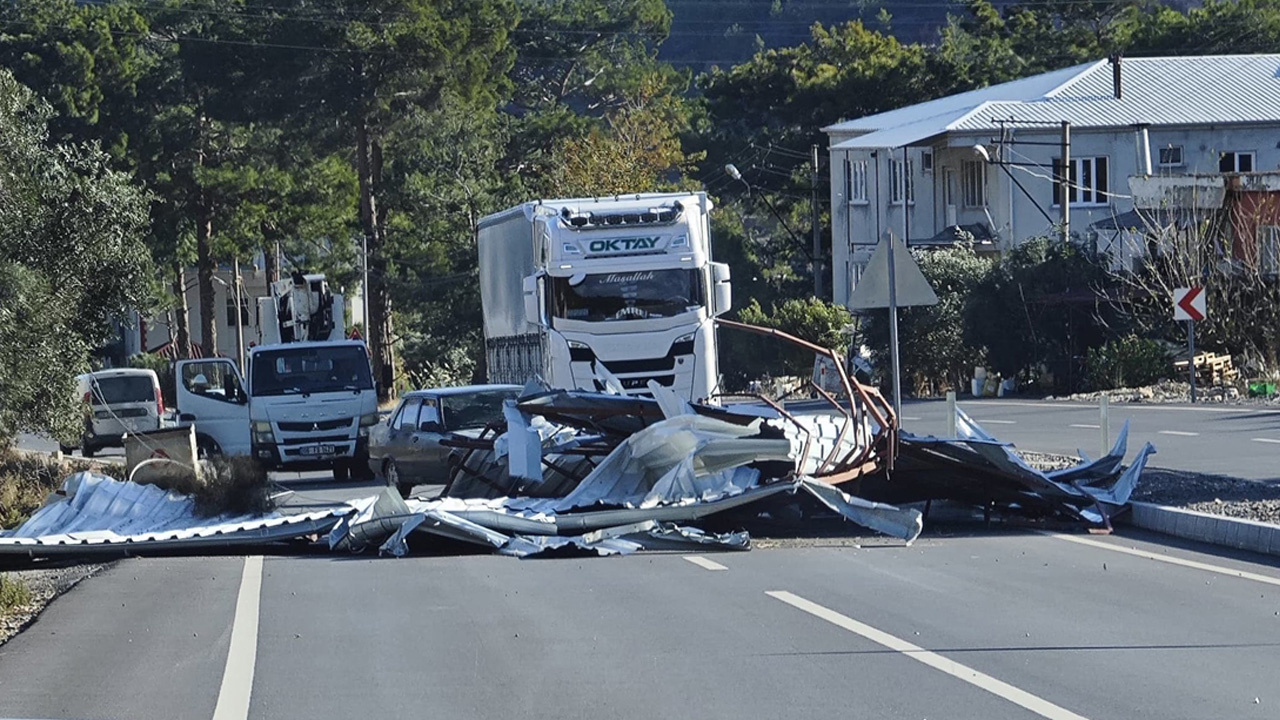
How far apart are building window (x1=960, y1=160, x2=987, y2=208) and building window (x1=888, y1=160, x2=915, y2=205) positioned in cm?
203

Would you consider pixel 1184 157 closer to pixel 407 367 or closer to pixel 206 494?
pixel 407 367

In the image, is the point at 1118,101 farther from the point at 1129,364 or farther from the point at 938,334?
the point at 1129,364

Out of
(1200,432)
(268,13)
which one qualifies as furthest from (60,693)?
(268,13)

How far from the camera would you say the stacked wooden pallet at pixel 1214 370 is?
36062 mm

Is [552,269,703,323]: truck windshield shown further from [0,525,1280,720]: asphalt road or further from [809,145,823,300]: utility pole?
[809,145,823,300]: utility pole

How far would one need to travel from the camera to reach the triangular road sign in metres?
17.9

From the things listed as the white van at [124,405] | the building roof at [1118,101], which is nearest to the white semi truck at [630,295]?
the white van at [124,405]

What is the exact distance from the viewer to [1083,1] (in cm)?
8325

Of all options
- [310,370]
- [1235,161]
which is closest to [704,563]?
[310,370]

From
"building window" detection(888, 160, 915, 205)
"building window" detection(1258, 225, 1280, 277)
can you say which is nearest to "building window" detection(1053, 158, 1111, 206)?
"building window" detection(888, 160, 915, 205)

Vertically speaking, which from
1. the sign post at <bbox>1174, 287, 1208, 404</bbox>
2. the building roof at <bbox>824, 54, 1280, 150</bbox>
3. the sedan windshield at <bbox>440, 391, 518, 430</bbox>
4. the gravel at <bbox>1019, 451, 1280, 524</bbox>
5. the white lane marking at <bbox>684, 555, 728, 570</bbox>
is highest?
the building roof at <bbox>824, 54, 1280, 150</bbox>

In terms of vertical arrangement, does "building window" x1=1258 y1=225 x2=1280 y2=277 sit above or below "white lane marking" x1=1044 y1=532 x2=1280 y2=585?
above

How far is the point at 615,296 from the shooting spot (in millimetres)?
23875

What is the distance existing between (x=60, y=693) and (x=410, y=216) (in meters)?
52.2
